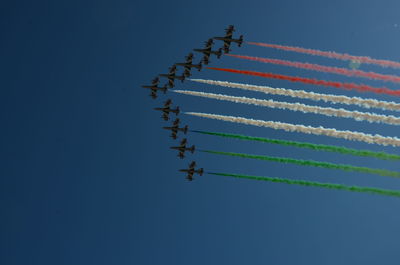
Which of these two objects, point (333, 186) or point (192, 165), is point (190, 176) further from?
point (333, 186)

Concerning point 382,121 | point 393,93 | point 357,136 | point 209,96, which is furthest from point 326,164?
point 209,96

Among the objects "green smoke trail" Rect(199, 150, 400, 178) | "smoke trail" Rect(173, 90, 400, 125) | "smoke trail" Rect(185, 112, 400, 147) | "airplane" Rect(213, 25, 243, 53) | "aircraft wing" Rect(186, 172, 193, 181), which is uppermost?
"airplane" Rect(213, 25, 243, 53)

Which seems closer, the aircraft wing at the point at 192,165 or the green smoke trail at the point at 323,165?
the green smoke trail at the point at 323,165

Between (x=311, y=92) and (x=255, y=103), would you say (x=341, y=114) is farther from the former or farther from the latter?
(x=255, y=103)

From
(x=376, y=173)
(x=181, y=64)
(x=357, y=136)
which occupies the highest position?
(x=181, y=64)

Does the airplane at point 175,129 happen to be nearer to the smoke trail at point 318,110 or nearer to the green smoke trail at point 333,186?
the smoke trail at point 318,110

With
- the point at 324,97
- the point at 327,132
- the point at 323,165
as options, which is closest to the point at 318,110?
the point at 324,97

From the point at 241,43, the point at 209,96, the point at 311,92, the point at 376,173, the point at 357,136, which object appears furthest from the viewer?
the point at 241,43

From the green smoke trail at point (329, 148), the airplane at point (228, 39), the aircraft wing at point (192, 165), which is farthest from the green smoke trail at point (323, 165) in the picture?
the airplane at point (228, 39)

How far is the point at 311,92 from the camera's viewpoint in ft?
137

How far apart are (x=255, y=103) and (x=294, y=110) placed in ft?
14.5

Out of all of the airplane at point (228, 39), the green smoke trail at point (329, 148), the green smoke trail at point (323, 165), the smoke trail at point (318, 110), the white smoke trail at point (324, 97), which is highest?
the airplane at point (228, 39)

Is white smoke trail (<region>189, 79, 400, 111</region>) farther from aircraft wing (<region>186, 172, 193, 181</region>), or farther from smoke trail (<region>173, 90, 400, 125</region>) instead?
aircraft wing (<region>186, 172, 193, 181</region>)

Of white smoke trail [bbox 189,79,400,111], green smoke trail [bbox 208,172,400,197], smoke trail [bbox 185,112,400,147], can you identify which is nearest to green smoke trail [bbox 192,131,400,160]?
smoke trail [bbox 185,112,400,147]
